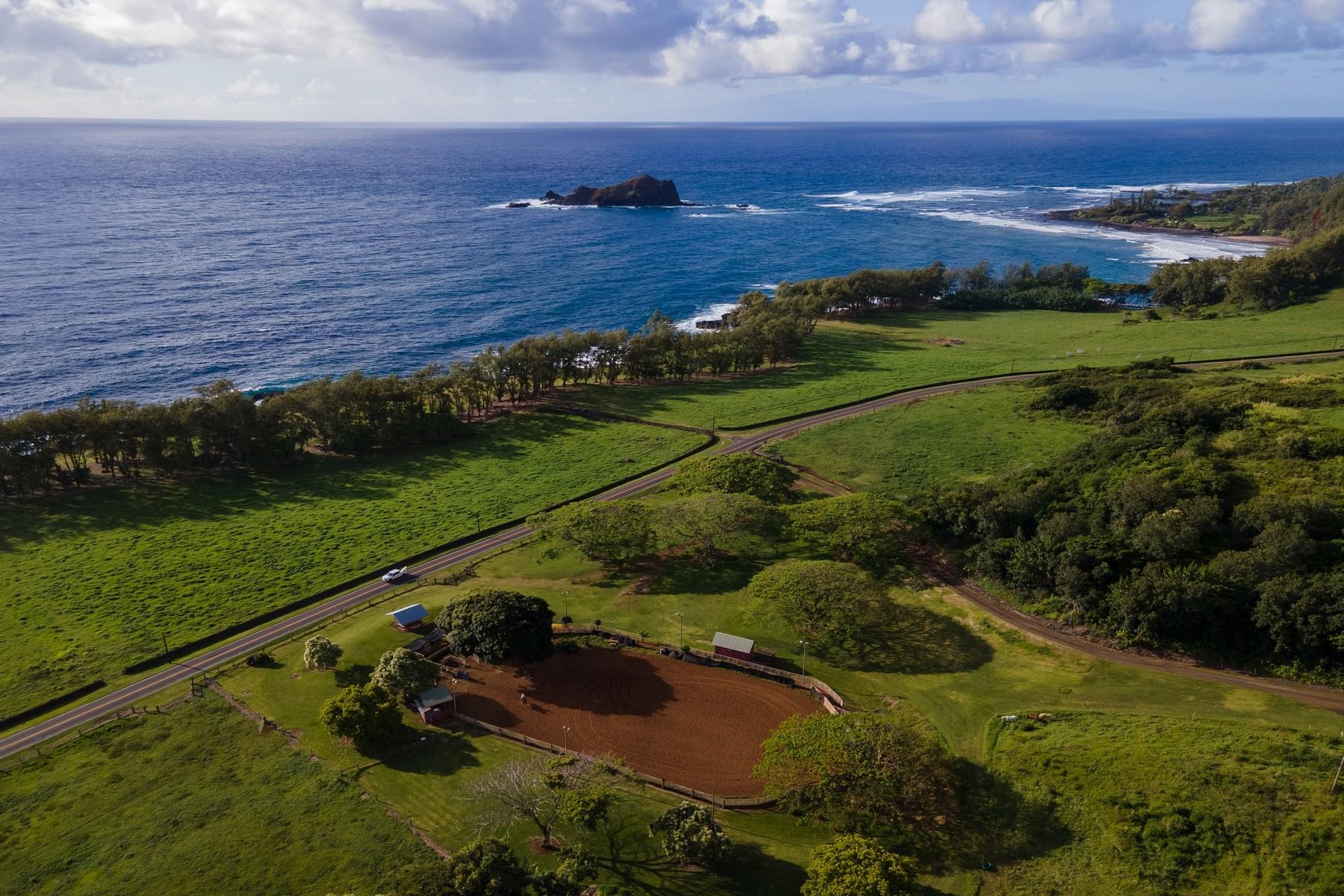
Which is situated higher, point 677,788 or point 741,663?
point 741,663

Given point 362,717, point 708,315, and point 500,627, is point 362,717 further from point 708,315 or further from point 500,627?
point 708,315

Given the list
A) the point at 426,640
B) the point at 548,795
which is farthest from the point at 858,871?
the point at 426,640

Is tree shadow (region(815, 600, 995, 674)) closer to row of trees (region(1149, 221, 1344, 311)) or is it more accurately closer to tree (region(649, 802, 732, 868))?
tree (region(649, 802, 732, 868))

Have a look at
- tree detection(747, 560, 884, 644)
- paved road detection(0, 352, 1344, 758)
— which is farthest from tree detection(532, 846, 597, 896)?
paved road detection(0, 352, 1344, 758)

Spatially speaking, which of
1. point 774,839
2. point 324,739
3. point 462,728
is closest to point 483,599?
point 462,728

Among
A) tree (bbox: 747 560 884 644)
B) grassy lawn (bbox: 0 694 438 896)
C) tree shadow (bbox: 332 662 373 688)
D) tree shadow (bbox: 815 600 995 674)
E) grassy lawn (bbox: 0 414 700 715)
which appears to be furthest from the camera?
grassy lawn (bbox: 0 414 700 715)

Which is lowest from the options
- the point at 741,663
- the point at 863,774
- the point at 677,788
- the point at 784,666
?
the point at 677,788
